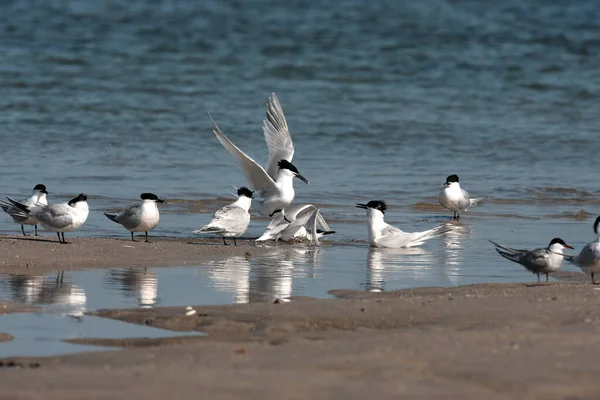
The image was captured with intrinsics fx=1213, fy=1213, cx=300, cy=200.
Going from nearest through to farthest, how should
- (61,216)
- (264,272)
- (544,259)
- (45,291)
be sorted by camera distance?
(45,291), (544,259), (264,272), (61,216)

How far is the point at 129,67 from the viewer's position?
81.1 feet

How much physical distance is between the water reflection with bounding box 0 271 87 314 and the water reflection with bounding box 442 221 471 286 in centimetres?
239

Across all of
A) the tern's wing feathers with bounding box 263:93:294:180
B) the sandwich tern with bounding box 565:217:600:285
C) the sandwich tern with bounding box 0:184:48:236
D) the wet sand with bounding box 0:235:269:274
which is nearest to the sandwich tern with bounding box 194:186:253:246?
the wet sand with bounding box 0:235:269:274

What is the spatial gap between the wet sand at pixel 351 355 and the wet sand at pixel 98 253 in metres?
1.93

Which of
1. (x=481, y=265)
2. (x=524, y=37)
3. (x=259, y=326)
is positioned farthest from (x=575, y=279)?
(x=524, y=37)

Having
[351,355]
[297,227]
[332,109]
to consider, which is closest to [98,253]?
[297,227]

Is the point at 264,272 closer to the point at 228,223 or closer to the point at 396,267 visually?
the point at 396,267

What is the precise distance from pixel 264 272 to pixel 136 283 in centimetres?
103

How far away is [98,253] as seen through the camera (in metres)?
8.61

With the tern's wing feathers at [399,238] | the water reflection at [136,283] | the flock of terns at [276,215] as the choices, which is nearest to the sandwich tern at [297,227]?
the flock of terns at [276,215]

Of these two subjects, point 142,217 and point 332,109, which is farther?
point 332,109

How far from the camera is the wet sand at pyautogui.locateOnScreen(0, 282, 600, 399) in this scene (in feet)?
15.4

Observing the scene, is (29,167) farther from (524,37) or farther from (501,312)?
(524,37)

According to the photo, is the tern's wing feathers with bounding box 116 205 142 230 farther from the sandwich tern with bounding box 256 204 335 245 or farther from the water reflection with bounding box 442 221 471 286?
the water reflection with bounding box 442 221 471 286
